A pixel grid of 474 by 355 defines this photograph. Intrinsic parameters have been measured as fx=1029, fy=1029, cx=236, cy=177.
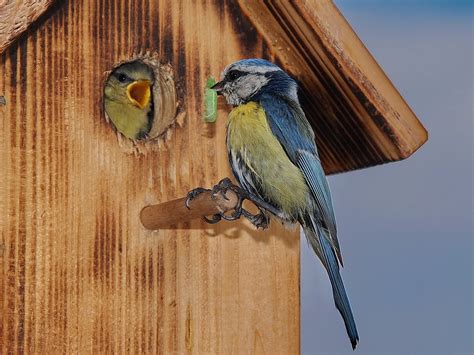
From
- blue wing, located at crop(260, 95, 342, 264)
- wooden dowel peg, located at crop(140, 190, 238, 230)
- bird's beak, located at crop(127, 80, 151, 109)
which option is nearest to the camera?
wooden dowel peg, located at crop(140, 190, 238, 230)

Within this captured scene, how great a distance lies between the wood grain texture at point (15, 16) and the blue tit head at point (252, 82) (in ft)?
1.65

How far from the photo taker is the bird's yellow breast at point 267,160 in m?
2.35

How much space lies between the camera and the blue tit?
7.66 ft

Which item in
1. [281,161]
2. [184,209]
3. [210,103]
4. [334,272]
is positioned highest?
[210,103]

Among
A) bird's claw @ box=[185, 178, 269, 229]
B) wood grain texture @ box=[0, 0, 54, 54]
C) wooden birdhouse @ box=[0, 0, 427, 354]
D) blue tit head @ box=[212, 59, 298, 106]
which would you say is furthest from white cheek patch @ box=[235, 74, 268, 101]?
wood grain texture @ box=[0, 0, 54, 54]

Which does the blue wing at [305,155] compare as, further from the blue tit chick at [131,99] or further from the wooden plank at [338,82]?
the blue tit chick at [131,99]

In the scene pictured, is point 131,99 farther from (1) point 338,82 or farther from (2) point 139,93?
(1) point 338,82

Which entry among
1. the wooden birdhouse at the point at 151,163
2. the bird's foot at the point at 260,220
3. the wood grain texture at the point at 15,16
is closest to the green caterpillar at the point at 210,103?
the wooden birdhouse at the point at 151,163

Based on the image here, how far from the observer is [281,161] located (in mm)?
2357

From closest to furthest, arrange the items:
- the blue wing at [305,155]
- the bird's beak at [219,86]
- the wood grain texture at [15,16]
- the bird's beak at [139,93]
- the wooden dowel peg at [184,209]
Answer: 1. the wood grain texture at [15,16]
2. the wooden dowel peg at [184,209]
3. the blue wing at [305,155]
4. the bird's beak at [219,86]
5. the bird's beak at [139,93]

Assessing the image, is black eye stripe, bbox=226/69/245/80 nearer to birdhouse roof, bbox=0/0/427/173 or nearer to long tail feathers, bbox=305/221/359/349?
birdhouse roof, bbox=0/0/427/173

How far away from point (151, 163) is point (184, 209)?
0.23 m

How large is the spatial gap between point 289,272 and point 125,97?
2.13ft

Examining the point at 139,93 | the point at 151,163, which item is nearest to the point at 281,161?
the point at 151,163
